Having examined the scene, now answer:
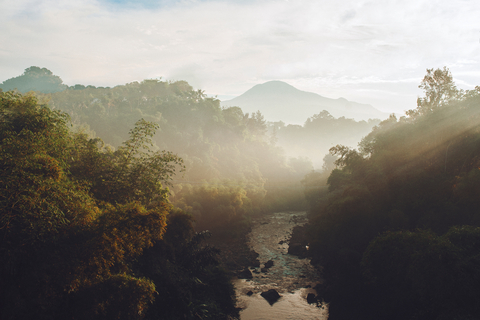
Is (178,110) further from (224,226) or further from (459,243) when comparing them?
(459,243)

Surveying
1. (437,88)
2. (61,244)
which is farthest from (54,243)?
(437,88)

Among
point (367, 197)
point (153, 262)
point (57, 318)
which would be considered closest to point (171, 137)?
point (367, 197)

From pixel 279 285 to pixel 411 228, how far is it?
27.6 ft

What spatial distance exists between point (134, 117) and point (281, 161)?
127 feet

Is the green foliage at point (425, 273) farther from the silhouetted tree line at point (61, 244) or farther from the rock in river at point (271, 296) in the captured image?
the silhouetted tree line at point (61, 244)

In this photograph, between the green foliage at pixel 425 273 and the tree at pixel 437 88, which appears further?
the tree at pixel 437 88

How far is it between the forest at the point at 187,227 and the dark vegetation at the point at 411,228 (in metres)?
0.06

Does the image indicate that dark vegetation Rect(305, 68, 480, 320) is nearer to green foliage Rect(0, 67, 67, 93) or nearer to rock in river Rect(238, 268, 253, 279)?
rock in river Rect(238, 268, 253, 279)

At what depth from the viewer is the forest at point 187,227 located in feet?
18.1

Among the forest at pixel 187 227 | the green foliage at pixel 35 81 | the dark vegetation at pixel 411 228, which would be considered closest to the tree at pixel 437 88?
the forest at pixel 187 227

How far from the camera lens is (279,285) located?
16.7 metres

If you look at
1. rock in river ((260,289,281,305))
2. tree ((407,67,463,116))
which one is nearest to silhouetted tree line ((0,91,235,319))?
rock in river ((260,289,281,305))

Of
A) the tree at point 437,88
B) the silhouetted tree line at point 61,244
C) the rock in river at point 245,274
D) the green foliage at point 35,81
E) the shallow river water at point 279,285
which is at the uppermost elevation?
the green foliage at point 35,81

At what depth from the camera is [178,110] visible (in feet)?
144
